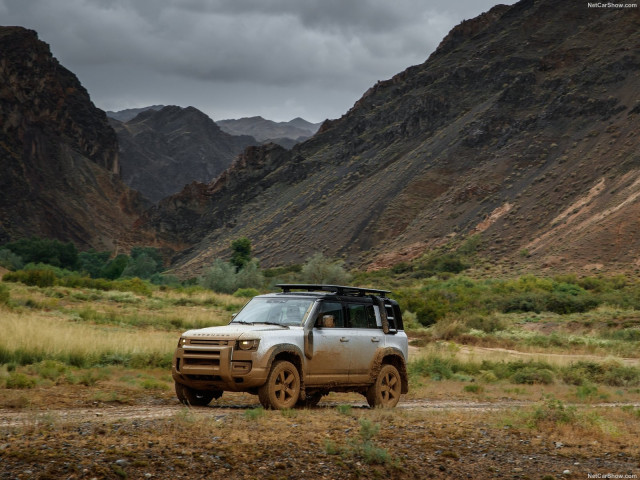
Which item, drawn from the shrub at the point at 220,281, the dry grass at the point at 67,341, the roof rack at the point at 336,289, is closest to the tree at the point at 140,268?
the shrub at the point at 220,281

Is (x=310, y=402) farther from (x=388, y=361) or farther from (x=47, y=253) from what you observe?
(x=47, y=253)

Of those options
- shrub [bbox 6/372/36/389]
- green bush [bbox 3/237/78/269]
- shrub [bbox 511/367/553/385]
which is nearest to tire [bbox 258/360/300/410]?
shrub [bbox 6/372/36/389]

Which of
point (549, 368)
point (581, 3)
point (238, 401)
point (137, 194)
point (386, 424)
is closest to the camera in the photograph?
point (386, 424)

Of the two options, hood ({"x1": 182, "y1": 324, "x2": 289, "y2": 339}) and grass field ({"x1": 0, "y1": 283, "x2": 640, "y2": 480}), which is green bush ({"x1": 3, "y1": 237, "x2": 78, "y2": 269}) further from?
hood ({"x1": 182, "y1": 324, "x2": 289, "y2": 339})

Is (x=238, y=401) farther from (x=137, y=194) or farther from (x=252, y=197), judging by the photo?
(x=137, y=194)

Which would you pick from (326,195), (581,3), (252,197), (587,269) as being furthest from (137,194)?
(587,269)

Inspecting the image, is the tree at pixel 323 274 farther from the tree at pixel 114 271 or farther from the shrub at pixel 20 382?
the shrub at pixel 20 382

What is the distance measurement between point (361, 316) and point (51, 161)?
13951 cm

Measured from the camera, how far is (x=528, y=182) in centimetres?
8819

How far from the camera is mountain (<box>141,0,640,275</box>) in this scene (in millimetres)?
78062

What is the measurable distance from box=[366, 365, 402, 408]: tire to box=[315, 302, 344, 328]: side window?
4.24 ft

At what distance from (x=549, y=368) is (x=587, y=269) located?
45419 mm

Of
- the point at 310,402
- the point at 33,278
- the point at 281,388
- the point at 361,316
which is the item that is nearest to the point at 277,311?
the point at 281,388

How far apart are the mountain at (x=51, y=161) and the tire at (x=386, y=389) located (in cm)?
11461
